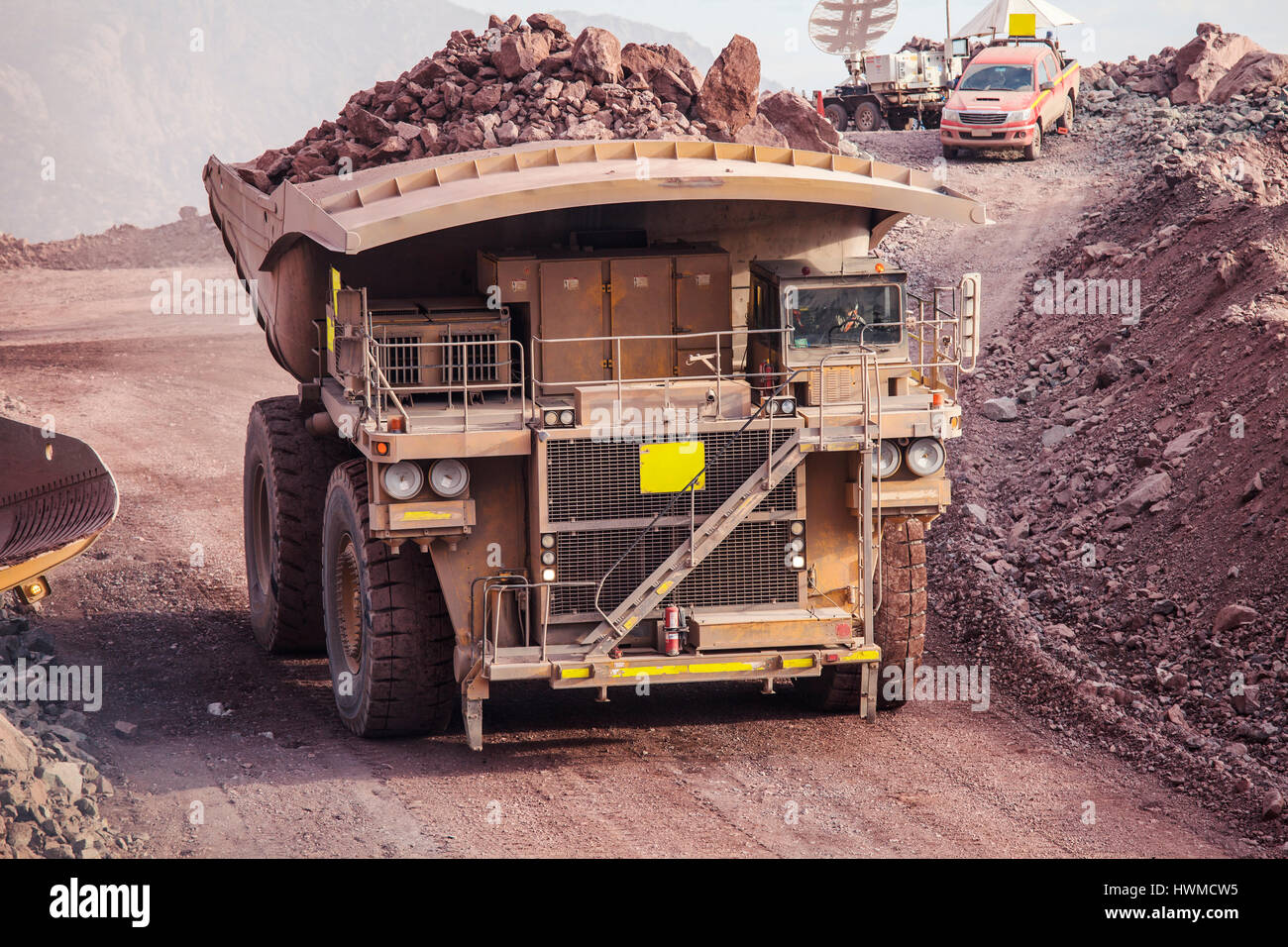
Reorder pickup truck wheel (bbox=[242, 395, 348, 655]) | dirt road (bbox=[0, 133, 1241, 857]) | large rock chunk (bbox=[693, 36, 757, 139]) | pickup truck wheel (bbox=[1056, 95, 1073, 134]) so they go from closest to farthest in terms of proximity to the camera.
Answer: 1. dirt road (bbox=[0, 133, 1241, 857])
2. pickup truck wheel (bbox=[242, 395, 348, 655])
3. large rock chunk (bbox=[693, 36, 757, 139])
4. pickup truck wheel (bbox=[1056, 95, 1073, 134])

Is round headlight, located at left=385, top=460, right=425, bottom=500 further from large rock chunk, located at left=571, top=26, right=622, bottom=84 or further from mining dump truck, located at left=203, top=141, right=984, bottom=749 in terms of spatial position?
large rock chunk, located at left=571, top=26, right=622, bottom=84

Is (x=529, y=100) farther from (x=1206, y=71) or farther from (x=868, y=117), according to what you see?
(x=1206, y=71)

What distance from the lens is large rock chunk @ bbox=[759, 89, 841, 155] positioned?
86.4 feet

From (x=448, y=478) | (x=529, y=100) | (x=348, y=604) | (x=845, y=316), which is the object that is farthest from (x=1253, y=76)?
(x=448, y=478)

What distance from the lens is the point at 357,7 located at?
10525 cm

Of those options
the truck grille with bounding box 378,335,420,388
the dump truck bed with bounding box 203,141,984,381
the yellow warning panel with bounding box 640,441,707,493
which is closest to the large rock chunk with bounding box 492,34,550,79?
the dump truck bed with bounding box 203,141,984,381

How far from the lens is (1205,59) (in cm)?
3067

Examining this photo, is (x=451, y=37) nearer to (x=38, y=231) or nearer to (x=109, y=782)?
(x=109, y=782)

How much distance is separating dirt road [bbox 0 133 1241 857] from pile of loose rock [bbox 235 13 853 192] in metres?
7.58

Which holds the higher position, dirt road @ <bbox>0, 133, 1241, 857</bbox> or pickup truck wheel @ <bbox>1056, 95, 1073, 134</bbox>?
pickup truck wheel @ <bbox>1056, 95, 1073, 134</bbox>

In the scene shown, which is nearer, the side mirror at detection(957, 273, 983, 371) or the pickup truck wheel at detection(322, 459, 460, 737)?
the pickup truck wheel at detection(322, 459, 460, 737)

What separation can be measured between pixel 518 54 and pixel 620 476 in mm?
13732

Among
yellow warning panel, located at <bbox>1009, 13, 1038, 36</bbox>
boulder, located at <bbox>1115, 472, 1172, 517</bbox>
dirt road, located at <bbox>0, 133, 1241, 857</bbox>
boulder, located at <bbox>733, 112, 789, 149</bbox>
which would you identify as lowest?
dirt road, located at <bbox>0, 133, 1241, 857</bbox>

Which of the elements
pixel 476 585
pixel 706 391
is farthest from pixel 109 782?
pixel 706 391
